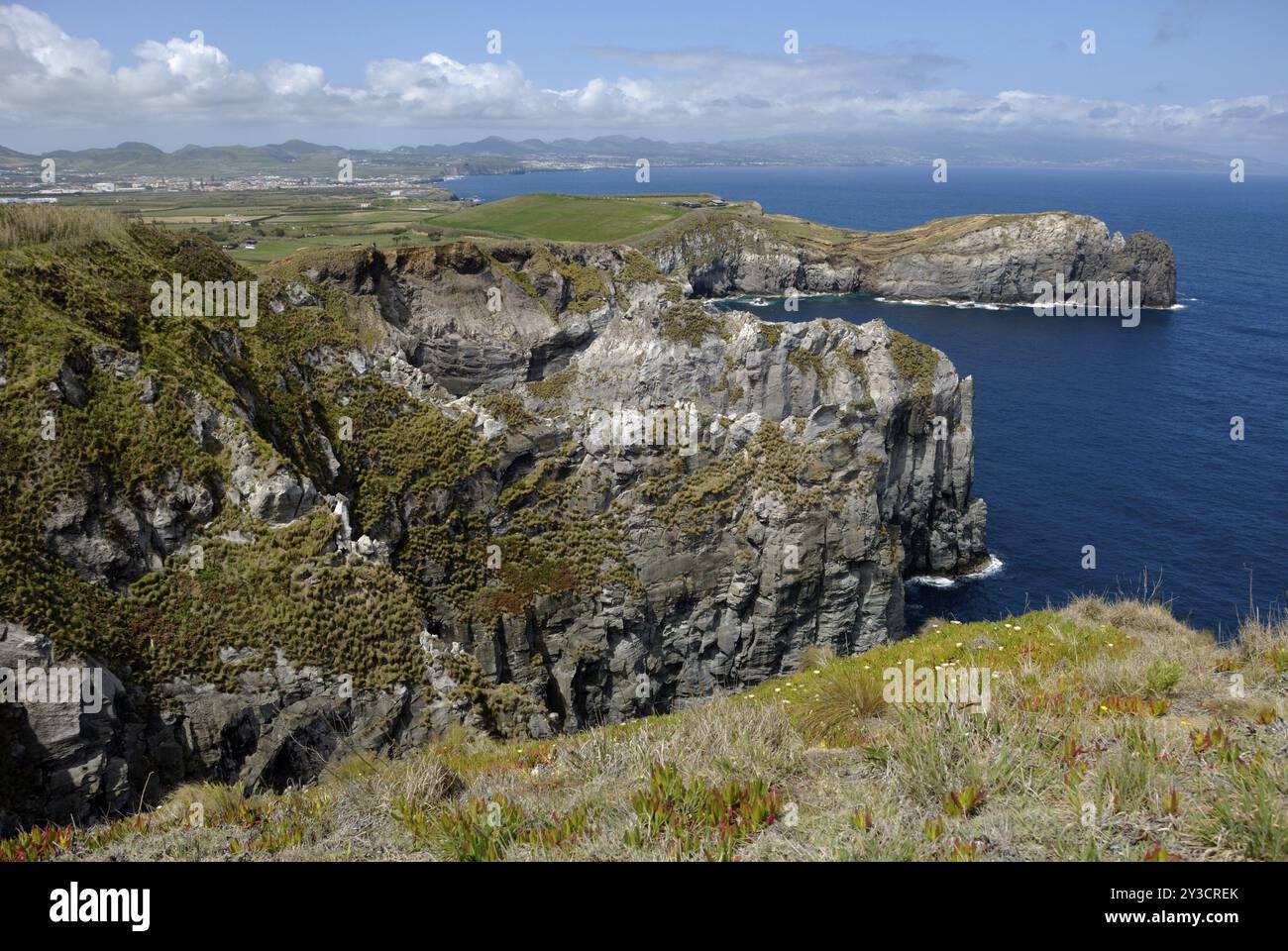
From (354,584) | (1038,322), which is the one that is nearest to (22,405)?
(354,584)

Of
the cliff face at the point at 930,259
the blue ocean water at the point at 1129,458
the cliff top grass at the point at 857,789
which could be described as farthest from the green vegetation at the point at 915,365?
the cliff face at the point at 930,259

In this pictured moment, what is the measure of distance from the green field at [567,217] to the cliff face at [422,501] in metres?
97.2

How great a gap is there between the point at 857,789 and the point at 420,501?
37499mm

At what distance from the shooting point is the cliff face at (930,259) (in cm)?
15988

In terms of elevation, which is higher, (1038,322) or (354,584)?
(1038,322)

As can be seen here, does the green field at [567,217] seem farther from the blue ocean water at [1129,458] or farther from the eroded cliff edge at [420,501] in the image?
the eroded cliff edge at [420,501]

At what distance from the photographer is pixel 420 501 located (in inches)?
1742

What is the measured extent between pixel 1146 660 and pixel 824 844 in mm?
9321

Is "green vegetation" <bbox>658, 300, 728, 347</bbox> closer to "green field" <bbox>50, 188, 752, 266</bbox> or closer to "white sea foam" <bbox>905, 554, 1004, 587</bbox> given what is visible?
"white sea foam" <bbox>905, 554, 1004, 587</bbox>

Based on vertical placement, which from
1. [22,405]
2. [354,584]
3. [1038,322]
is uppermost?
[1038,322]

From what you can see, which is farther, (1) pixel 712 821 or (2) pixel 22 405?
(2) pixel 22 405

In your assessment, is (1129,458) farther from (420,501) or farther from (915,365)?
(420,501)
